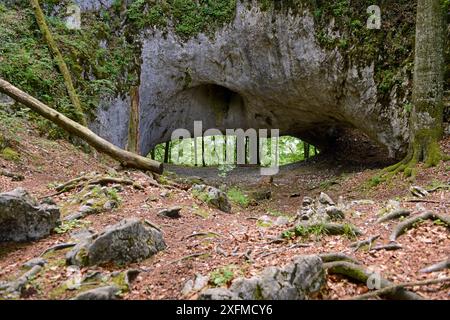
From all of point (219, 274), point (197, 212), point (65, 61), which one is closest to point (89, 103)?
point (65, 61)

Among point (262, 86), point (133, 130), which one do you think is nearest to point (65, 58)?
point (133, 130)

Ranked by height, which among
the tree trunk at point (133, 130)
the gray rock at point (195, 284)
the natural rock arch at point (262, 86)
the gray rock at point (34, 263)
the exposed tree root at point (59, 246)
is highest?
the natural rock arch at point (262, 86)

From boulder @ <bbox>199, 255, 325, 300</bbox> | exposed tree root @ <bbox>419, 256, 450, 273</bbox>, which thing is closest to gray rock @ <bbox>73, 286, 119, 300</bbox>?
boulder @ <bbox>199, 255, 325, 300</bbox>

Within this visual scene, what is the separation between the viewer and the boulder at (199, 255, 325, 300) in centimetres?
315

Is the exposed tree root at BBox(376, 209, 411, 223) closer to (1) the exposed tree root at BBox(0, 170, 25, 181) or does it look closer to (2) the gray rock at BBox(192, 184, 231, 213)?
(2) the gray rock at BBox(192, 184, 231, 213)

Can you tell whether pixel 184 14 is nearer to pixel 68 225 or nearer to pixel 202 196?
pixel 202 196

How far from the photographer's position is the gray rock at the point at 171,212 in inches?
233

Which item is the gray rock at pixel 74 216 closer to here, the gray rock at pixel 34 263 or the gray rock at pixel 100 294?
the gray rock at pixel 34 263

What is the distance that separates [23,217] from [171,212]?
2064 millimetres

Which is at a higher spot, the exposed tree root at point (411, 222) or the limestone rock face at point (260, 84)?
the limestone rock face at point (260, 84)

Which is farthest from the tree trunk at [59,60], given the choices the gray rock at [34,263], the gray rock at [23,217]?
the gray rock at [34,263]

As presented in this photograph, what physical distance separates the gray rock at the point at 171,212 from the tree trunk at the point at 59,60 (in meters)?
5.64

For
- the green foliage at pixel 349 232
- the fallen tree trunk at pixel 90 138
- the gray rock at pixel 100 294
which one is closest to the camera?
the gray rock at pixel 100 294

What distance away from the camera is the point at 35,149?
27.9 feet
